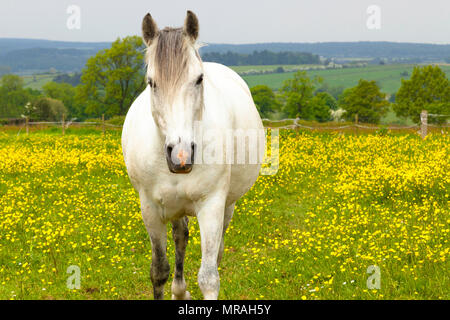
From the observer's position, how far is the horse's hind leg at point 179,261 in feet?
17.2

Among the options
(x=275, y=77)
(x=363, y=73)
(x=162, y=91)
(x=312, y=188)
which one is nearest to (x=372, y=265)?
(x=162, y=91)

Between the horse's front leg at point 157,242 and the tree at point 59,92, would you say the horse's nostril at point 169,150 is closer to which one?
the horse's front leg at point 157,242

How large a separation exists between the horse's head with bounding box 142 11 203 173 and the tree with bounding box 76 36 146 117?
54.8 metres

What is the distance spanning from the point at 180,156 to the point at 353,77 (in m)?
130

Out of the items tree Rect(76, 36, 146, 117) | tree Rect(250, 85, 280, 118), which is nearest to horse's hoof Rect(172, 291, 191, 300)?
tree Rect(76, 36, 146, 117)

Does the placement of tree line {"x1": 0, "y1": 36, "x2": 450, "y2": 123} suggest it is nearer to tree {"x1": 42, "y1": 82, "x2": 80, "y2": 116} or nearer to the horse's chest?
tree {"x1": 42, "y1": 82, "x2": 80, "y2": 116}

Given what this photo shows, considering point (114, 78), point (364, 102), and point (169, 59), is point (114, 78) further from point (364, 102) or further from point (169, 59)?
point (169, 59)

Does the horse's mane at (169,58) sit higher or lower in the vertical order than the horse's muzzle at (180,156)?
higher

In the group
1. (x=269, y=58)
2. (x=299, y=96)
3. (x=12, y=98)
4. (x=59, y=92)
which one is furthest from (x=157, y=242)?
(x=269, y=58)

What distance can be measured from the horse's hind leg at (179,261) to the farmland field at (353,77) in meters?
96.6

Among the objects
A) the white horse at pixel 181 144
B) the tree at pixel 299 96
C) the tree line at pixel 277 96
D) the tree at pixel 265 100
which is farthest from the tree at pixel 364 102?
the white horse at pixel 181 144

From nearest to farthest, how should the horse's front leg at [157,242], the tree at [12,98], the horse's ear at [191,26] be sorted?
the horse's ear at [191,26] → the horse's front leg at [157,242] → the tree at [12,98]

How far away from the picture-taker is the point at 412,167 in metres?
10.9
